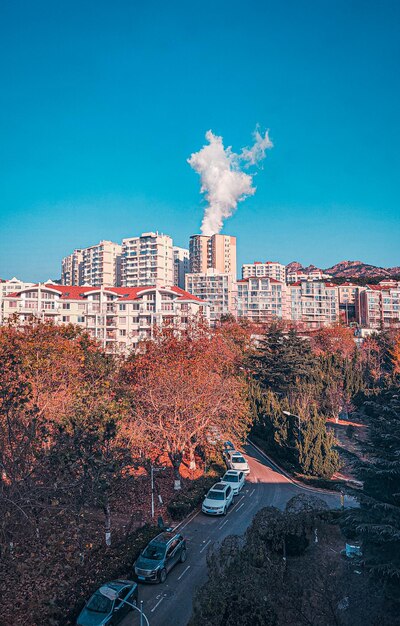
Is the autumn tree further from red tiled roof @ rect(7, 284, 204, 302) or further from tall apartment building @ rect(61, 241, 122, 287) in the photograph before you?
tall apartment building @ rect(61, 241, 122, 287)

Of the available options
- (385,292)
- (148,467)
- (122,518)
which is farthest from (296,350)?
(385,292)

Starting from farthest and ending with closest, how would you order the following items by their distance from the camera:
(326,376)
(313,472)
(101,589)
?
(326,376) < (313,472) < (101,589)

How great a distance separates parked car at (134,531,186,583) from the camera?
15.5 meters

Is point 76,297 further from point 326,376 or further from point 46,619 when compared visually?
point 46,619

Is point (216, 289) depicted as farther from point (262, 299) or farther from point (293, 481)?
point (293, 481)

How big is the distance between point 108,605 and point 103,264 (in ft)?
405

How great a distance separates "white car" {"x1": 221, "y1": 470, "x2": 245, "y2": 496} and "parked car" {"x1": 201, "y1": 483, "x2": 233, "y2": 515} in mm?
1089

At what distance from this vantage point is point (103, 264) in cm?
13150

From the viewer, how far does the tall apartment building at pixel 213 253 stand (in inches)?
5167

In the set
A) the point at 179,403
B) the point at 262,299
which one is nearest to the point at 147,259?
the point at 262,299

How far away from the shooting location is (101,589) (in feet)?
44.5

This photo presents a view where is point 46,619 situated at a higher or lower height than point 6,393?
lower

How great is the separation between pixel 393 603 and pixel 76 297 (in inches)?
2187

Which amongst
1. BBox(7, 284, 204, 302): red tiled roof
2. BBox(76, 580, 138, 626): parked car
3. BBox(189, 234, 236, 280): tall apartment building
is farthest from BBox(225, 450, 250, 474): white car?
BBox(189, 234, 236, 280): tall apartment building
